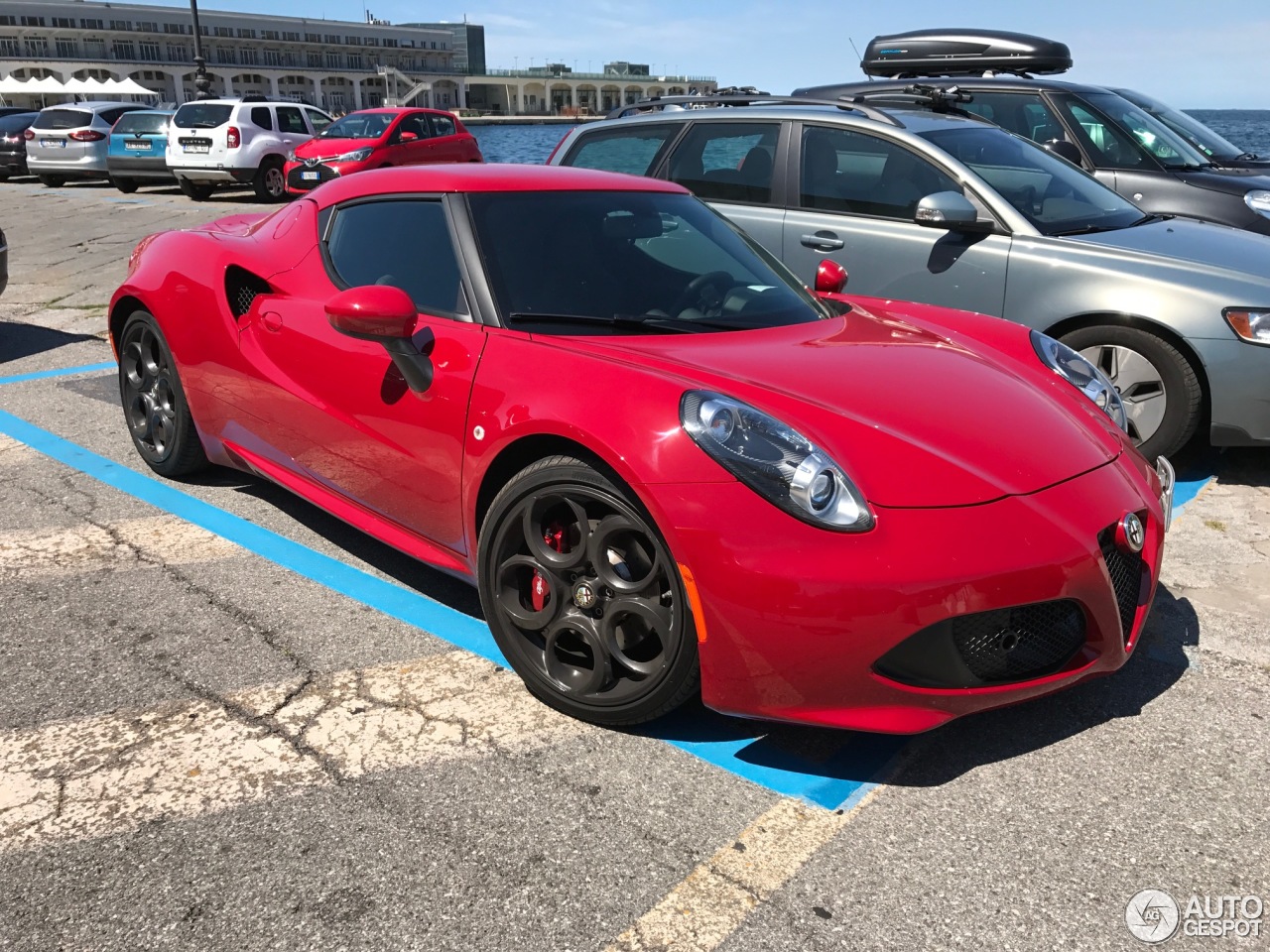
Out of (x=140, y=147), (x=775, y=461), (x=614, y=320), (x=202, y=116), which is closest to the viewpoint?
(x=775, y=461)

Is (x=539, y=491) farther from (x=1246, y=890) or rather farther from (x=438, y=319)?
(x=1246, y=890)

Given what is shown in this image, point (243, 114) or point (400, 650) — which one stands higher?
point (243, 114)

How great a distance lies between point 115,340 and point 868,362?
3.40m

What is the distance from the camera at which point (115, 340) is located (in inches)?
187

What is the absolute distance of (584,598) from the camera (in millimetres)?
2701

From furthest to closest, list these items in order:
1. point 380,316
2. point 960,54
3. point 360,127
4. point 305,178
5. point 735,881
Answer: point 360,127, point 305,178, point 960,54, point 380,316, point 735,881

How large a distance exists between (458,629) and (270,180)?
15801 mm

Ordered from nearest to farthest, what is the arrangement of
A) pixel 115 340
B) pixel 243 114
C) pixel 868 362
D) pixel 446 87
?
pixel 868 362, pixel 115 340, pixel 243 114, pixel 446 87

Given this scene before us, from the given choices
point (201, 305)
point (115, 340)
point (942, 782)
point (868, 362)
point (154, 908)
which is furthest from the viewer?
point (115, 340)

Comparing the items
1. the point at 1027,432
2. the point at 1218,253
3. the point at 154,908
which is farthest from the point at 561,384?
the point at 1218,253

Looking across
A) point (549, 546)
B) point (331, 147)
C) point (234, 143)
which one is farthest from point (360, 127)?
point (549, 546)

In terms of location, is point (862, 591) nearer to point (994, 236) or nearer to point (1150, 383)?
point (1150, 383)

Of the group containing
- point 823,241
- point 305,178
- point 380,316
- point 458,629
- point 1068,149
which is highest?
point 1068,149

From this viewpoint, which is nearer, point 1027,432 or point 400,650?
point 1027,432
